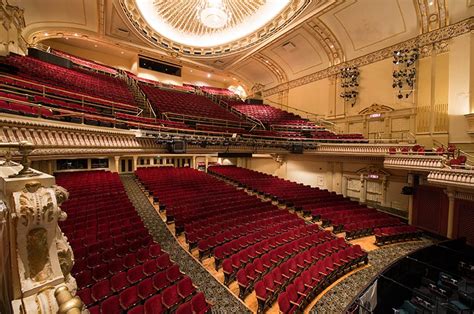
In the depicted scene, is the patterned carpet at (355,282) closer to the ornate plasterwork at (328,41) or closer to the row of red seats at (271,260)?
the row of red seats at (271,260)

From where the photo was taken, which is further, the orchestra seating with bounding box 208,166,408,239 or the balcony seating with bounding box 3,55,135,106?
the balcony seating with bounding box 3,55,135,106

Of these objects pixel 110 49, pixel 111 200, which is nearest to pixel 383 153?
pixel 111 200

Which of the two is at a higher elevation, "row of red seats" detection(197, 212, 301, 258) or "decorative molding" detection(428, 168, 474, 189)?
"decorative molding" detection(428, 168, 474, 189)

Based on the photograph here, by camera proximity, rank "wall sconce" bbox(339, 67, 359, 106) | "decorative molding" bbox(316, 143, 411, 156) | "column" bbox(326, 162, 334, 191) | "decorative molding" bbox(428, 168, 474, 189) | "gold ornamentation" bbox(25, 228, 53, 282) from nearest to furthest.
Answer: "gold ornamentation" bbox(25, 228, 53, 282) < "decorative molding" bbox(428, 168, 474, 189) < "decorative molding" bbox(316, 143, 411, 156) < "wall sconce" bbox(339, 67, 359, 106) < "column" bbox(326, 162, 334, 191)

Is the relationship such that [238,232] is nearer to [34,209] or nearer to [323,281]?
[323,281]

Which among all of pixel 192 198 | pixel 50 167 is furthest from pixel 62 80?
Result: pixel 192 198

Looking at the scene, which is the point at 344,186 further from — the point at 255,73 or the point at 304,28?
the point at 255,73

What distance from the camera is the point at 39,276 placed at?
0.99 m

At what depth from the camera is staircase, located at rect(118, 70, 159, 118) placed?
385 inches

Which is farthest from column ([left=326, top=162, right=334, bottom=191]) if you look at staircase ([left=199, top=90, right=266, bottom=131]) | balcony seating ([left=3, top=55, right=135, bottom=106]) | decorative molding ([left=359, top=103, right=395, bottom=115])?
balcony seating ([left=3, top=55, right=135, bottom=106])

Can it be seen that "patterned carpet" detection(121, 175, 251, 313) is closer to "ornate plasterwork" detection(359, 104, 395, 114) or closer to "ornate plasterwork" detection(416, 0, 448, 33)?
"ornate plasterwork" detection(359, 104, 395, 114)

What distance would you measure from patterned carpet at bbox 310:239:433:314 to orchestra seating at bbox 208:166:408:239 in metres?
0.76

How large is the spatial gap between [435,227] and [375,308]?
4695 mm

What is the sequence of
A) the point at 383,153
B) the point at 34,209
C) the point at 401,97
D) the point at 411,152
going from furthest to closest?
the point at 401,97 < the point at 383,153 < the point at 411,152 < the point at 34,209
